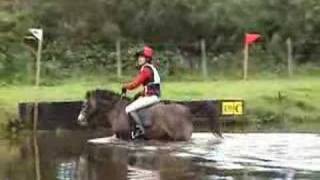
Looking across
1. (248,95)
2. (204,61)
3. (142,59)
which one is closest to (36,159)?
(142,59)

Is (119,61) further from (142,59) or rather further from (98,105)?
(142,59)

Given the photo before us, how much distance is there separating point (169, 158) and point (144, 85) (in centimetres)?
263

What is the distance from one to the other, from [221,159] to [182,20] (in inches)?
861

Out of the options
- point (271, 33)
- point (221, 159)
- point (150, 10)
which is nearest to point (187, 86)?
point (150, 10)

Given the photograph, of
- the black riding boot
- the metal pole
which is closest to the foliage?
the metal pole

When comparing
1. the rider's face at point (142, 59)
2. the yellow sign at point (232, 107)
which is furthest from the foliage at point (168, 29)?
the rider's face at point (142, 59)

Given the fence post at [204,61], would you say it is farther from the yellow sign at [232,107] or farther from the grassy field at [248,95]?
the yellow sign at [232,107]

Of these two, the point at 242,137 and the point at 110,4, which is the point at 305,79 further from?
the point at 242,137

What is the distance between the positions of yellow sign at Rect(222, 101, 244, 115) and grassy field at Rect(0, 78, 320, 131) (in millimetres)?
827

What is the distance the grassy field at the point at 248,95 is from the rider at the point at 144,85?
490 cm

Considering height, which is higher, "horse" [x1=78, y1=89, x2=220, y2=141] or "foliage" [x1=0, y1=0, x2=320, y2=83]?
"foliage" [x1=0, y1=0, x2=320, y2=83]

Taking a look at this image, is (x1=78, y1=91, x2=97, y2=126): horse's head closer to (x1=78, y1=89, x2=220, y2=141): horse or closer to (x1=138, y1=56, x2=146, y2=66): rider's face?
(x1=78, y1=89, x2=220, y2=141): horse

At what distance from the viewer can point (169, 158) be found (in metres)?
16.2

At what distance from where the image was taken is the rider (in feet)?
59.7
